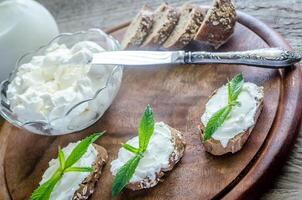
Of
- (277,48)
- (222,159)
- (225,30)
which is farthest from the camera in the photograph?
(225,30)

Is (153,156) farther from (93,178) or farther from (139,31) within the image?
(139,31)

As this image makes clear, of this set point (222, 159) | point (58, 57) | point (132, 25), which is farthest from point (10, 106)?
point (222, 159)

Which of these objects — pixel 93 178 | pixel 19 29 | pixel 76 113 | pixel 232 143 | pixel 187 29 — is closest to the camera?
pixel 232 143

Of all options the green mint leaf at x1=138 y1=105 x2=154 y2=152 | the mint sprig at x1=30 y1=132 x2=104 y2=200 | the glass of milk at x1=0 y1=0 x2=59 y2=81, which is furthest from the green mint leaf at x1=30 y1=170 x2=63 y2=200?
the glass of milk at x1=0 y1=0 x2=59 y2=81

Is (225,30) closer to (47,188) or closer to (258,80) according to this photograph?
(258,80)

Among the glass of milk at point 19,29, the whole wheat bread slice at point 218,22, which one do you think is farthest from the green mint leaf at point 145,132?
the glass of milk at point 19,29

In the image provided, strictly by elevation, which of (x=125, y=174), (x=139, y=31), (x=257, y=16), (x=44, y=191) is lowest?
(x=44, y=191)

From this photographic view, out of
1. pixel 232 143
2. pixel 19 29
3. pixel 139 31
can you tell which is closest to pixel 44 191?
pixel 232 143
